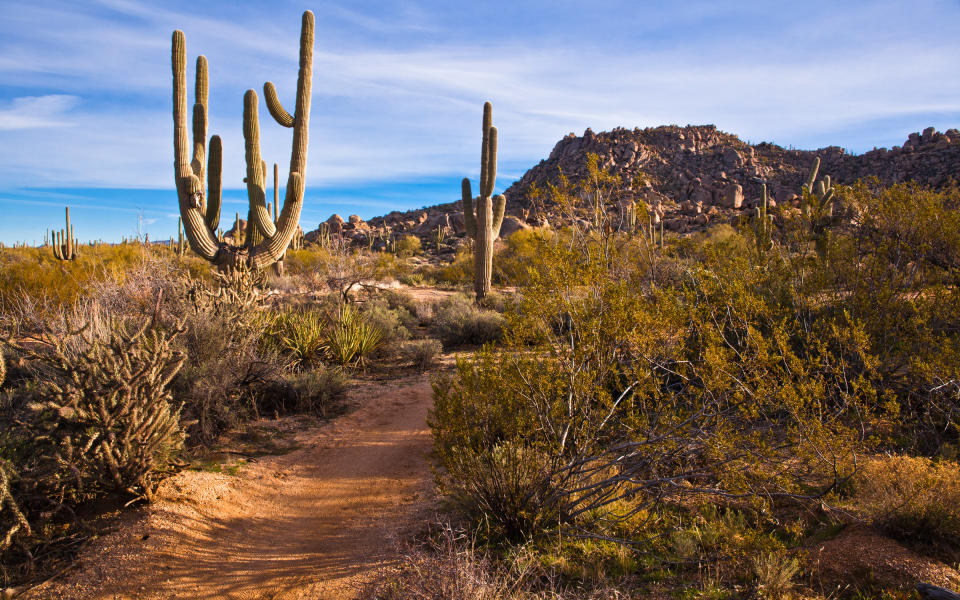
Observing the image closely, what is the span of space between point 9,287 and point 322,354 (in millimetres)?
8803

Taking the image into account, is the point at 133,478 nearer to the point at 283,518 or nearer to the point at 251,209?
the point at 283,518

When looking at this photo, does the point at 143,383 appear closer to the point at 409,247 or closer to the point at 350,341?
the point at 350,341

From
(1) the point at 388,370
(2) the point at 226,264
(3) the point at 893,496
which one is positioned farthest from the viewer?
(2) the point at 226,264

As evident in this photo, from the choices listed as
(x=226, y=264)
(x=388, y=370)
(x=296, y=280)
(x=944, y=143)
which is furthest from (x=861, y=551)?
(x=944, y=143)

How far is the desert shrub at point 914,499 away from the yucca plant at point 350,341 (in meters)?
7.62

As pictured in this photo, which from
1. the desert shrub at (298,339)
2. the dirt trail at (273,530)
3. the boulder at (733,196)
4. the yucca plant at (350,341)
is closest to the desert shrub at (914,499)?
the dirt trail at (273,530)

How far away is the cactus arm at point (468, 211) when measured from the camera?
52.5 ft

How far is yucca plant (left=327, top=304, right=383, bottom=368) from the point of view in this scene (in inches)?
354

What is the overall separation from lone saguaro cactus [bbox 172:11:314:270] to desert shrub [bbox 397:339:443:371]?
12.5ft

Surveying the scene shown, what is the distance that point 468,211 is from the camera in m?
16.4

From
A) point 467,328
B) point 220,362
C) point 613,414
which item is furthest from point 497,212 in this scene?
point 613,414

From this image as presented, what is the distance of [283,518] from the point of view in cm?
437

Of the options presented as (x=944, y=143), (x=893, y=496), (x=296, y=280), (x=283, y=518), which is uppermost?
(x=944, y=143)

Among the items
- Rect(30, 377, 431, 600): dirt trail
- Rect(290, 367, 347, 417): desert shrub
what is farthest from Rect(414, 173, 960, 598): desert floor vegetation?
Rect(290, 367, 347, 417): desert shrub
